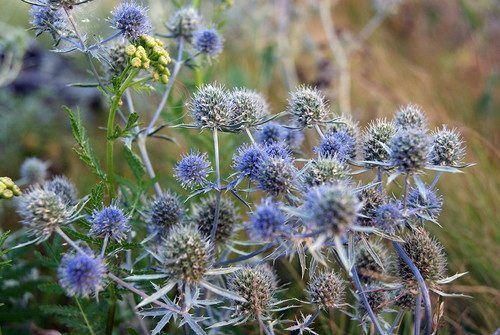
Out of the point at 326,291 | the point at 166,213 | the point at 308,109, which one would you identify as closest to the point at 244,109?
the point at 308,109

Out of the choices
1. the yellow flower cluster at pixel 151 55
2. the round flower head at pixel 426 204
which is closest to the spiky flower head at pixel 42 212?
the yellow flower cluster at pixel 151 55

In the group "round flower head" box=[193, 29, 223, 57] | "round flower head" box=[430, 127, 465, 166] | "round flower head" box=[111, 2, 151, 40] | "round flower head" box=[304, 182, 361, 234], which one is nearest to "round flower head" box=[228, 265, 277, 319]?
"round flower head" box=[304, 182, 361, 234]

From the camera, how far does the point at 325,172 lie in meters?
1.77

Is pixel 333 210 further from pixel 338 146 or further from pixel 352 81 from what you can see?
pixel 352 81

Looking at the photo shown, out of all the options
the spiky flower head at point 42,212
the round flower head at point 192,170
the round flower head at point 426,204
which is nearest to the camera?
the spiky flower head at point 42,212

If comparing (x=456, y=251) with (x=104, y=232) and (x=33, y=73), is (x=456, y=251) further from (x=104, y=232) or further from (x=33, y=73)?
(x=33, y=73)

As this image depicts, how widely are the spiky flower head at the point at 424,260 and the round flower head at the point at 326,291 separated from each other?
23cm

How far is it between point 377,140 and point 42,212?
113 cm

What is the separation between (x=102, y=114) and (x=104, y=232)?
4.03m

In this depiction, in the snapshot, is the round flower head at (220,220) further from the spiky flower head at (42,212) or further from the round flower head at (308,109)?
the spiky flower head at (42,212)

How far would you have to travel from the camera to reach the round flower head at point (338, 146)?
1.93 m

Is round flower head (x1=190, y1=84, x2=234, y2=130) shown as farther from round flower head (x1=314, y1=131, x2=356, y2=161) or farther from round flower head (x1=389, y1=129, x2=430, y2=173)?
round flower head (x1=389, y1=129, x2=430, y2=173)

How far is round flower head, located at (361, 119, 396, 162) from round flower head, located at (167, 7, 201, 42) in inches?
40.0

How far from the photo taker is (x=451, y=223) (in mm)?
3383
